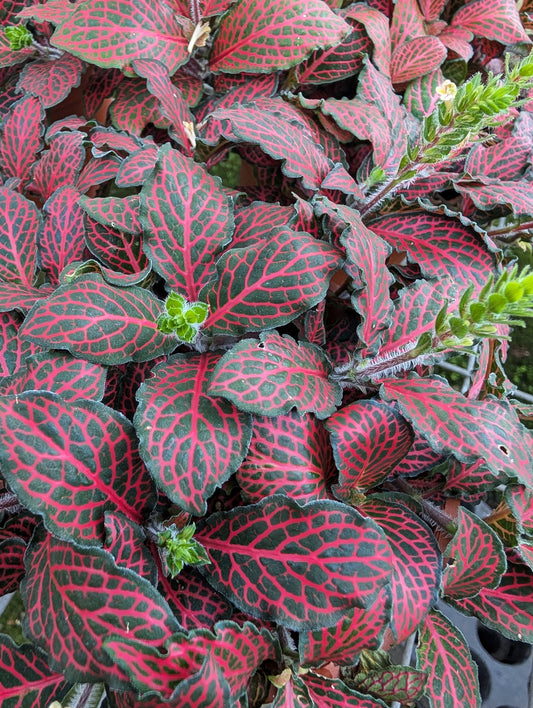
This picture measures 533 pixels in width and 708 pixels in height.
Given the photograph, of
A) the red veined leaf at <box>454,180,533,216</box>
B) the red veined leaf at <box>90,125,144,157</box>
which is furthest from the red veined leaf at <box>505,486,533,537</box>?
the red veined leaf at <box>90,125,144,157</box>

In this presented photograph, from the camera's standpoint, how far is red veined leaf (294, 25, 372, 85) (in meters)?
1.15

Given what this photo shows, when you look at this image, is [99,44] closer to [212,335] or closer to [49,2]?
[49,2]

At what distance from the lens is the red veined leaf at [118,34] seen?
100cm

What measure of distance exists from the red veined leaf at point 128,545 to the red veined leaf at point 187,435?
8cm

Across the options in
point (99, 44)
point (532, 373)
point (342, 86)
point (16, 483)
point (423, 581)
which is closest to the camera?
point (16, 483)

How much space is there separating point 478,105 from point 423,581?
0.64 meters

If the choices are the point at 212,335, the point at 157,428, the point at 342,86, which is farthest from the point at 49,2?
the point at 157,428

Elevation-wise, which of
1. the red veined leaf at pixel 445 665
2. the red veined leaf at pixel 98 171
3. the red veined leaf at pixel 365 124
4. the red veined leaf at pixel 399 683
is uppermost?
the red veined leaf at pixel 365 124

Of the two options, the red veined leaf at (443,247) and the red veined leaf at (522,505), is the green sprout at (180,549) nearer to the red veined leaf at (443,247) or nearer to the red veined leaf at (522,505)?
the red veined leaf at (522,505)

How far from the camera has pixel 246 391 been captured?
25.8 inches

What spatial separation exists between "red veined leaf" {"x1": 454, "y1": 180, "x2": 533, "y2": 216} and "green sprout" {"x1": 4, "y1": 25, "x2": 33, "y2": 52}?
0.96 metres

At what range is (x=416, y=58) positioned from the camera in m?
1.17

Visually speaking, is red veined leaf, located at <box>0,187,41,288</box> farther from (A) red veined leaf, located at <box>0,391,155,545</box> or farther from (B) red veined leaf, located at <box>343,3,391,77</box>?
(B) red veined leaf, located at <box>343,3,391,77</box>

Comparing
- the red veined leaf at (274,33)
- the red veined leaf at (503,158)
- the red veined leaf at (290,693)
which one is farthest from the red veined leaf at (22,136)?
the red veined leaf at (290,693)
